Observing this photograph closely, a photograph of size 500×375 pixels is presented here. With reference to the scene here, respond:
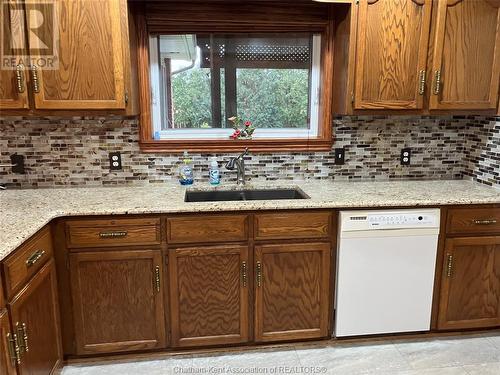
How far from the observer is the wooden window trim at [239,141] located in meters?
2.49

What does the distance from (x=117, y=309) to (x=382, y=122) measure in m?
1.98

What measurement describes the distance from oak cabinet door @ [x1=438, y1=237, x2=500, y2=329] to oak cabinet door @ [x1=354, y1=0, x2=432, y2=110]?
2.86ft

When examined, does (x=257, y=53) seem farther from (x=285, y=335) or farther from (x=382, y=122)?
(x=285, y=335)

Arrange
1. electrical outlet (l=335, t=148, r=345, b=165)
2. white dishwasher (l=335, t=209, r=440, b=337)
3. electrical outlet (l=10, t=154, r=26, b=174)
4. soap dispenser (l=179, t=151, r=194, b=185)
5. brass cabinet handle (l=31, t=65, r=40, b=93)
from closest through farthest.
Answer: brass cabinet handle (l=31, t=65, r=40, b=93) → white dishwasher (l=335, t=209, r=440, b=337) → electrical outlet (l=10, t=154, r=26, b=174) → soap dispenser (l=179, t=151, r=194, b=185) → electrical outlet (l=335, t=148, r=345, b=165)

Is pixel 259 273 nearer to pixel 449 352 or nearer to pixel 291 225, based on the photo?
pixel 291 225

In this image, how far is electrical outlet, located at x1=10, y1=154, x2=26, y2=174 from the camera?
8.14 feet

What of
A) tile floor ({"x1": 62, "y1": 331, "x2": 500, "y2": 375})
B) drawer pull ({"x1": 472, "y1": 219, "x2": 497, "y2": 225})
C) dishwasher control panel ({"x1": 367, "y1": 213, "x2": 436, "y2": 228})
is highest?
dishwasher control panel ({"x1": 367, "y1": 213, "x2": 436, "y2": 228})

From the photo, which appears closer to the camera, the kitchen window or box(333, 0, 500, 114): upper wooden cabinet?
box(333, 0, 500, 114): upper wooden cabinet

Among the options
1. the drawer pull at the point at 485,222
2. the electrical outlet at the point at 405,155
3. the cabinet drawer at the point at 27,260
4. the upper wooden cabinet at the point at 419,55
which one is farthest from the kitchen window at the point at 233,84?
the drawer pull at the point at 485,222

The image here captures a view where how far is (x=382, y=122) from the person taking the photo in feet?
8.91

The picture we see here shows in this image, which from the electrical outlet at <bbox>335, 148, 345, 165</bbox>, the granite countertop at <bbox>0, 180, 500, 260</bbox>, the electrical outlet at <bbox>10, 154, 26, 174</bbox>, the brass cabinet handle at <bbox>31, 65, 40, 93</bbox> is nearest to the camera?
the granite countertop at <bbox>0, 180, 500, 260</bbox>

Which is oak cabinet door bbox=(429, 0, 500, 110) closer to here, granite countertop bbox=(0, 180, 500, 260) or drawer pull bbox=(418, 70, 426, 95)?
drawer pull bbox=(418, 70, 426, 95)

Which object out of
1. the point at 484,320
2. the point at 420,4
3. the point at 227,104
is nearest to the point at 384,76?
the point at 420,4

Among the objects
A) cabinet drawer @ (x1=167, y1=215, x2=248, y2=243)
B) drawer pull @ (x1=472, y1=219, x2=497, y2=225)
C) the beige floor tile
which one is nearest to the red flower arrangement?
cabinet drawer @ (x1=167, y1=215, x2=248, y2=243)
